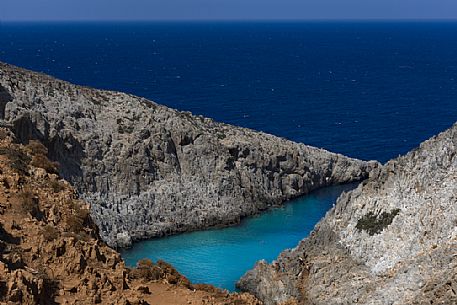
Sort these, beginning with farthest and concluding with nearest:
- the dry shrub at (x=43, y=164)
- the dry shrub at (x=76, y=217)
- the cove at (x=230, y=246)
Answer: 1. the cove at (x=230, y=246)
2. the dry shrub at (x=43, y=164)
3. the dry shrub at (x=76, y=217)

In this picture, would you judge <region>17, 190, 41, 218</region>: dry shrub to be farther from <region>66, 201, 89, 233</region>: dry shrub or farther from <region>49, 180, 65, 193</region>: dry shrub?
<region>49, 180, 65, 193</region>: dry shrub

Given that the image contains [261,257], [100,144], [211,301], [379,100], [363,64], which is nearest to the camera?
[211,301]

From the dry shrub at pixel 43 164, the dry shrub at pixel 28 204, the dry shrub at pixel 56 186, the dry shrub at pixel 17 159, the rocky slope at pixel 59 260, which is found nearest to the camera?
the rocky slope at pixel 59 260

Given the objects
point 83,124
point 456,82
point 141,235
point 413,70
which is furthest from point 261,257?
point 413,70

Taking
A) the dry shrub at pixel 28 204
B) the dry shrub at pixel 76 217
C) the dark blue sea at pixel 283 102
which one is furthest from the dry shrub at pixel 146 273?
the dark blue sea at pixel 283 102

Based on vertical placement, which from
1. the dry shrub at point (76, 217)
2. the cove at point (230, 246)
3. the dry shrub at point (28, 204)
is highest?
the dry shrub at point (28, 204)

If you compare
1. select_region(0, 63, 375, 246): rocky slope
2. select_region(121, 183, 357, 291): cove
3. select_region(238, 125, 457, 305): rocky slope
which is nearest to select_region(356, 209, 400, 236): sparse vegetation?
select_region(238, 125, 457, 305): rocky slope

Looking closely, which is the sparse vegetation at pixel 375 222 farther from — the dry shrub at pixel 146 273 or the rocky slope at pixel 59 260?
the dry shrub at pixel 146 273

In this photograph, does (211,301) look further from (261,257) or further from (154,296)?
(261,257)
